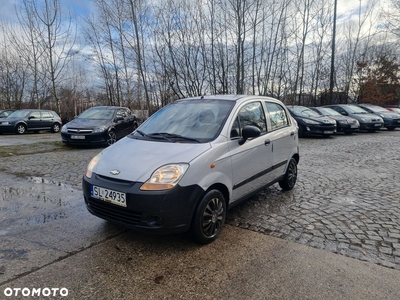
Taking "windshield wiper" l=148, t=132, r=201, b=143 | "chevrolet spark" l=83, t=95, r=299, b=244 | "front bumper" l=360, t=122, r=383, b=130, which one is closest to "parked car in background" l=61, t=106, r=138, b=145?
"chevrolet spark" l=83, t=95, r=299, b=244

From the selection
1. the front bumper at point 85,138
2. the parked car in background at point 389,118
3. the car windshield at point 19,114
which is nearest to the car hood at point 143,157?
the front bumper at point 85,138

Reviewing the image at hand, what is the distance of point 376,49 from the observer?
2955 centimetres

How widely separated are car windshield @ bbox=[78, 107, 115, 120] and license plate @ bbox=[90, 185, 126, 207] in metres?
8.60

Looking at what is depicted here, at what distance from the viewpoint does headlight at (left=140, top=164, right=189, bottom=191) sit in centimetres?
285

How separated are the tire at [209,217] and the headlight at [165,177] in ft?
1.37

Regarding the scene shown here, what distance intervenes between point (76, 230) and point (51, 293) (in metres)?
1.25

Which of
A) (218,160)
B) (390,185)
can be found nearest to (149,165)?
(218,160)

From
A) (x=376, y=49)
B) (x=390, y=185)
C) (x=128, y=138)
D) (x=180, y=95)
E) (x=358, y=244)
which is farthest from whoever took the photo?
(x=376, y=49)

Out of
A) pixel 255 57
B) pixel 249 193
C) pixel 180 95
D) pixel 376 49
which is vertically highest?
pixel 376 49

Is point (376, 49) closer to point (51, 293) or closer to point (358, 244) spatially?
point (358, 244)

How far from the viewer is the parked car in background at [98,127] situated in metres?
10.2

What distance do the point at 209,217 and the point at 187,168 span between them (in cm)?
68

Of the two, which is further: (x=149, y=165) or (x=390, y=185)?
(x=390, y=185)

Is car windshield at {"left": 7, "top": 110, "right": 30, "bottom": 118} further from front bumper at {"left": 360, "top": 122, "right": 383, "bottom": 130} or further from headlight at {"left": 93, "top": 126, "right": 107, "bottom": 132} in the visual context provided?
front bumper at {"left": 360, "top": 122, "right": 383, "bottom": 130}
